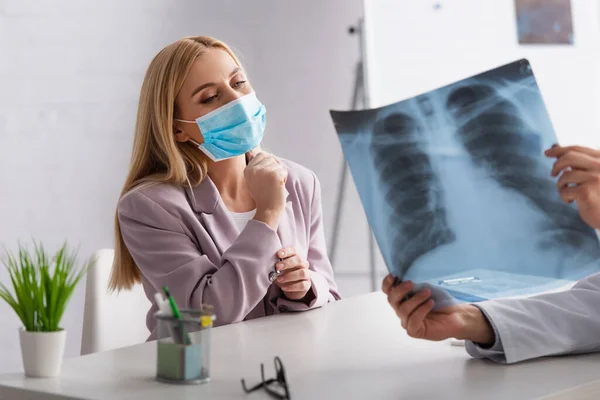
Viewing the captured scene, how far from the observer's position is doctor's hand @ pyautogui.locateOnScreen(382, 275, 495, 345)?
1.03m

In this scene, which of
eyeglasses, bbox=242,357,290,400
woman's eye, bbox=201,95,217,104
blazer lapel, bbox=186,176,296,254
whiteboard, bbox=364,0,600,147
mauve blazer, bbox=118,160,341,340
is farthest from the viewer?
whiteboard, bbox=364,0,600,147

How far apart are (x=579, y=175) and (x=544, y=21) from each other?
2.47 meters

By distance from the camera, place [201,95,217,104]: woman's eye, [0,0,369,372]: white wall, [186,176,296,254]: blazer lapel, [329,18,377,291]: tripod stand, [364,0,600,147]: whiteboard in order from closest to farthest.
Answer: [186,176,296,254]: blazer lapel → [201,95,217,104]: woman's eye → [0,0,369,372]: white wall → [364,0,600,147]: whiteboard → [329,18,377,291]: tripod stand

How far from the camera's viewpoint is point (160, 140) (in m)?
1.74

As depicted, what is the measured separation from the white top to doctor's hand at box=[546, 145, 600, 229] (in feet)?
2.74

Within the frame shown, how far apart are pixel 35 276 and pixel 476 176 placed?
58 cm

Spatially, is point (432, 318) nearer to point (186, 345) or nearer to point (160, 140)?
point (186, 345)

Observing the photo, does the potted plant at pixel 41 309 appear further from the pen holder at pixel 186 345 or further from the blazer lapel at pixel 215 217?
→ the blazer lapel at pixel 215 217

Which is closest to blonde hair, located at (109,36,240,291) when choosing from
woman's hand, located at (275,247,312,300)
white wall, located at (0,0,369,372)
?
woman's hand, located at (275,247,312,300)

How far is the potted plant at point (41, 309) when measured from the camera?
1025 millimetres

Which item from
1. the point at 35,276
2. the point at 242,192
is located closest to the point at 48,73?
the point at 242,192

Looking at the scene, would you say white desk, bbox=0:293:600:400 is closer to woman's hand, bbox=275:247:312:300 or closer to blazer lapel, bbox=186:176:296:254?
woman's hand, bbox=275:247:312:300

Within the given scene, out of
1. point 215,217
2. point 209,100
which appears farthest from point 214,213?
point 209,100

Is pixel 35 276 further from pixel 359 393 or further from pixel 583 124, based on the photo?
pixel 583 124
